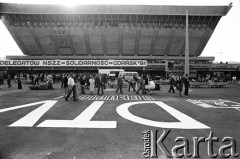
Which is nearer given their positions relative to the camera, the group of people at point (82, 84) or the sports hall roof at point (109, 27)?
the group of people at point (82, 84)

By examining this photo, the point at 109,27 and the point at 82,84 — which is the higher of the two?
the point at 109,27

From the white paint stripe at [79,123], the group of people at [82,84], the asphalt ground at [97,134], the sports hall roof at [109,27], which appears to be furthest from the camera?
the sports hall roof at [109,27]

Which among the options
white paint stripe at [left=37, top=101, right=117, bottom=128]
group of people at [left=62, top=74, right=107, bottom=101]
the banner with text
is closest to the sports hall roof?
the banner with text

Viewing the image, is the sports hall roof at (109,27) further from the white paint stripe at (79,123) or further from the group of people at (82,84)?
the white paint stripe at (79,123)

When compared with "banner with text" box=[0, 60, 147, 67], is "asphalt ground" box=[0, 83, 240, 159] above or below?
below

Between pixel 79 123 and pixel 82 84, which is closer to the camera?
pixel 79 123

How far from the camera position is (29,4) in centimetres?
4975

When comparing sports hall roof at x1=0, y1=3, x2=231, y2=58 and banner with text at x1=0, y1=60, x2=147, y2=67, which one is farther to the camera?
sports hall roof at x1=0, y1=3, x2=231, y2=58

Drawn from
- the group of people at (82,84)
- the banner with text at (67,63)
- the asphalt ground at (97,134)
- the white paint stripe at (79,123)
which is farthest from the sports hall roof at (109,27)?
the white paint stripe at (79,123)

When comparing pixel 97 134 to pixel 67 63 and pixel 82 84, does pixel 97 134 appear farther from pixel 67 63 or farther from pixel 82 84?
pixel 67 63

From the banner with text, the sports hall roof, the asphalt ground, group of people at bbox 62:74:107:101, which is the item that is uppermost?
the sports hall roof

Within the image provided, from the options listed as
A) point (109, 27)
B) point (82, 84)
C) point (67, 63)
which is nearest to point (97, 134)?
point (82, 84)

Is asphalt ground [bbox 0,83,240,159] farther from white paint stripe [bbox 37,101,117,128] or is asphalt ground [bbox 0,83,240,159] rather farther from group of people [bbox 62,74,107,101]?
group of people [bbox 62,74,107,101]

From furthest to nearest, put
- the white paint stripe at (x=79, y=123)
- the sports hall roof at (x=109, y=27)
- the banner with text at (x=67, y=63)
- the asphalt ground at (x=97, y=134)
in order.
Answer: the sports hall roof at (x=109, y=27), the banner with text at (x=67, y=63), the white paint stripe at (x=79, y=123), the asphalt ground at (x=97, y=134)
